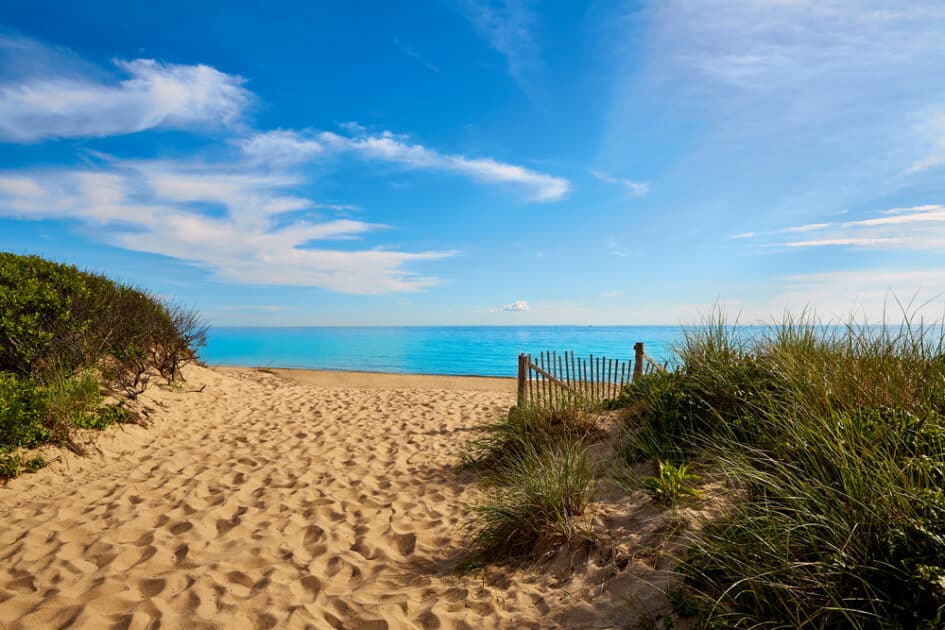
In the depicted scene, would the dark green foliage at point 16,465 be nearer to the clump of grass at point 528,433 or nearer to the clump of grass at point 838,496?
the clump of grass at point 528,433

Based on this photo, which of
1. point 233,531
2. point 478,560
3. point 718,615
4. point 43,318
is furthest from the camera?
point 43,318

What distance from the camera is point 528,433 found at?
19.5 ft

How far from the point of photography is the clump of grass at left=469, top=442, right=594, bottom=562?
361 cm

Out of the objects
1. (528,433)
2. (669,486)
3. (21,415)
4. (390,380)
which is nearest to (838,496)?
(669,486)

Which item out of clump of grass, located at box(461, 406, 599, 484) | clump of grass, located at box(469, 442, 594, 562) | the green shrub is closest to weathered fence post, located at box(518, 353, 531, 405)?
clump of grass, located at box(461, 406, 599, 484)

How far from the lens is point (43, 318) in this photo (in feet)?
25.9

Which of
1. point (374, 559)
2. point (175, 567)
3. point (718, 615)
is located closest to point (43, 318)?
point (175, 567)

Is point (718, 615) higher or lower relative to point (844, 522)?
lower

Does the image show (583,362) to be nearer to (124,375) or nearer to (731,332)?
(731,332)

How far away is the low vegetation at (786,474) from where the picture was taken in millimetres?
2209

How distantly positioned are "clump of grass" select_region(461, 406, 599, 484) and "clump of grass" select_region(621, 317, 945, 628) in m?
1.49

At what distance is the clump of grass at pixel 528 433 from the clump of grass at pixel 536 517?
180 cm

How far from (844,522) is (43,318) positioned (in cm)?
1049

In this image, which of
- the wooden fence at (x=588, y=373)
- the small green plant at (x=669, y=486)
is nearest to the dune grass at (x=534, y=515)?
the small green plant at (x=669, y=486)
